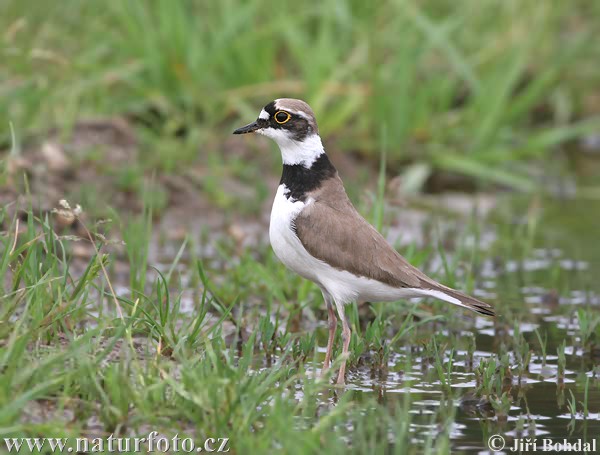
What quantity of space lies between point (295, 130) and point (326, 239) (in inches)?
27.6

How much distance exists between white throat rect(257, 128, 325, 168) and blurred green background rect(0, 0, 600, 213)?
11.2 ft

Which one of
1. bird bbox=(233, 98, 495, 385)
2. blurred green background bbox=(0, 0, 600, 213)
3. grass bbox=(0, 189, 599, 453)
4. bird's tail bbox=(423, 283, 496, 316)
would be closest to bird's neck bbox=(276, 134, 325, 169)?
bird bbox=(233, 98, 495, 385)

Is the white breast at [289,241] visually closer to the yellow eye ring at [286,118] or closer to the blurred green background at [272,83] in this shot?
the yellow eye ring at [286,118]

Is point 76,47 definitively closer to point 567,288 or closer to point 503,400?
point 567,288

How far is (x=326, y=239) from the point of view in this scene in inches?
Answer: 229

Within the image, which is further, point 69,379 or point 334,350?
point 334,350

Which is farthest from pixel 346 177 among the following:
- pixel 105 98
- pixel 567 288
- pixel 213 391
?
pixel 213 391

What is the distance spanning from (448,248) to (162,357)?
173 inches

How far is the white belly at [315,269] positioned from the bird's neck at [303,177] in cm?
Answer: 8

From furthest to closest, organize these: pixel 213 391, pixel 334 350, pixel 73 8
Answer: pixel 73 8 → pixel 334 350 → pixel 213 391

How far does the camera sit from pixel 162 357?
17.1 ft

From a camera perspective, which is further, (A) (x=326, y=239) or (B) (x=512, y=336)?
(B) (x=512, y=336)

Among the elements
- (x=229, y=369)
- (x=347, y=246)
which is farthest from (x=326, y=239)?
(x=229, y=369)

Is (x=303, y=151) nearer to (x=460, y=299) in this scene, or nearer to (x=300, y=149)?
(x=300, y=149)
